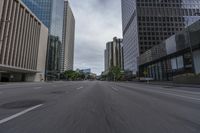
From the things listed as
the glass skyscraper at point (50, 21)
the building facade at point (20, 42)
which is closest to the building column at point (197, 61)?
the building facade at point (20, 42)

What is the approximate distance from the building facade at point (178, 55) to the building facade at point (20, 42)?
4376 cm

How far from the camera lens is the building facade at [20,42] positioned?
39.7 m

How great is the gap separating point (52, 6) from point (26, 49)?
48.9 meters

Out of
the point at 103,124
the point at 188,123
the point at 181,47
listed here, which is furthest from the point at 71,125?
the point at 181,47

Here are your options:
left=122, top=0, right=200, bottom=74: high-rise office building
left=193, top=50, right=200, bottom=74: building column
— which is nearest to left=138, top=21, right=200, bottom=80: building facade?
left=193, top=50, right=200, bottom=74: building column

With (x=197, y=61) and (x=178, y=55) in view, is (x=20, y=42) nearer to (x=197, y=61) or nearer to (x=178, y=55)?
(x=178, y=55)

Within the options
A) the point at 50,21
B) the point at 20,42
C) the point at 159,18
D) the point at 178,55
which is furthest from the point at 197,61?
the point at 50,21

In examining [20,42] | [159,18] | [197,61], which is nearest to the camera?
[197,61]

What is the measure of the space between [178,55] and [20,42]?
2123 inches

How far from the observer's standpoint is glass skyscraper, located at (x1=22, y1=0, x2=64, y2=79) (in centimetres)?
8412

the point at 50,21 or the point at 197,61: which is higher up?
the point at 50,21

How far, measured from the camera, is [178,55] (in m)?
41.7

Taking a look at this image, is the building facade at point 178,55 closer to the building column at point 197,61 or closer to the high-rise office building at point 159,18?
the building column at point 197,61

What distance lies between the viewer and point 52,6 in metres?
86.8
